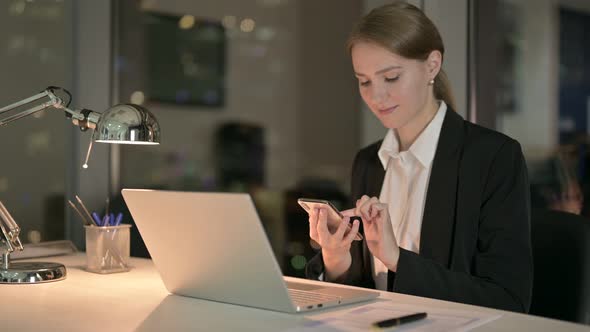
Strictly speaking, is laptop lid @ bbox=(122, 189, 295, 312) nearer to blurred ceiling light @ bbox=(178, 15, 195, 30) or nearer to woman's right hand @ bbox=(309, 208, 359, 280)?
woman's right hand @ bbox=(309, 208, 359, 280)

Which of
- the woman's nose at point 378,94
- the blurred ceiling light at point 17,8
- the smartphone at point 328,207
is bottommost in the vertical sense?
the smartphone at point 328,207

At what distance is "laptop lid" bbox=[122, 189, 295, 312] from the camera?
96 cm

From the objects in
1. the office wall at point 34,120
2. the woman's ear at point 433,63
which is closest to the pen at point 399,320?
the woman's ear at point 433,63

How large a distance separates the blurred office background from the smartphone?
46cm

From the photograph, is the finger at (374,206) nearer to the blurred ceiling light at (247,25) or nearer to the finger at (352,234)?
the finger at (352,234)

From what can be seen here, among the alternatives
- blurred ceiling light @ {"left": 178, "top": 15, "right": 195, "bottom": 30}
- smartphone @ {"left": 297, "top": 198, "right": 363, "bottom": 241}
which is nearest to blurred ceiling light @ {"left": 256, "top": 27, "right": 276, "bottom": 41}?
blurred ceiling light @ {"left": 178, "top": 15, "right": 195, "bottom": 30}

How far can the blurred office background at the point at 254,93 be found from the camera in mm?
2016

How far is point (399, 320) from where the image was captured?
943 mm

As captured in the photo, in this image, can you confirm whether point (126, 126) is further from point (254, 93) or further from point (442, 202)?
point (254, 93)

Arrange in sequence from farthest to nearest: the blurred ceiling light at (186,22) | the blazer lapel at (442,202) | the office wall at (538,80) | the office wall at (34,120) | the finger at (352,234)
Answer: the blurred ceiling light at (186,22)
the office wall at (34,120)
the office wall at (538,80)
the blazer lapel at (442,202)
the finger at (352,234)

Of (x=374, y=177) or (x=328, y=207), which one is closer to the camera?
(x=328, y=207)

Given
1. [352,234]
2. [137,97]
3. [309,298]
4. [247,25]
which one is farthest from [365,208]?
[247,25]

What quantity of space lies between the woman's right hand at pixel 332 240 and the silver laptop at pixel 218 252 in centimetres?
20

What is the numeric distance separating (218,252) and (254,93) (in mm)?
2764
